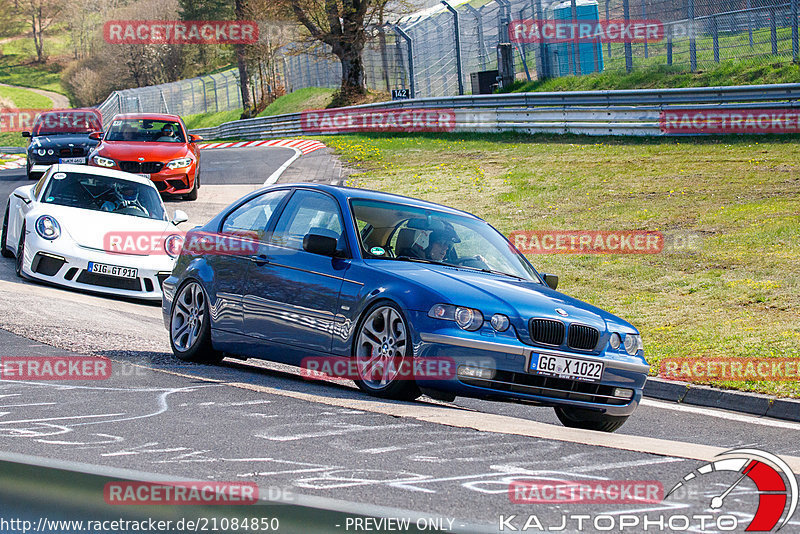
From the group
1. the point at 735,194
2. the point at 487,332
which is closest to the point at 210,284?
the point at 487,332

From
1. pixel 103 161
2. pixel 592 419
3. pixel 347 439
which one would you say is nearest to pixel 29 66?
pixel 103 161

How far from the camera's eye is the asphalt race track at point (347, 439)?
3.93 m

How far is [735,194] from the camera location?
59.2 ft

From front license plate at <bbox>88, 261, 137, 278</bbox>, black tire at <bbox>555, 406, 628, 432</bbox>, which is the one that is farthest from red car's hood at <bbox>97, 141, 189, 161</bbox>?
black tire at <bbox>555, 406, 628, 432</bbox>

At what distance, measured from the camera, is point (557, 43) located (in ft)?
103

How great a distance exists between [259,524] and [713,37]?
84.1 feet

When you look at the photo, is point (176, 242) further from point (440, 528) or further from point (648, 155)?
point (648, 155)

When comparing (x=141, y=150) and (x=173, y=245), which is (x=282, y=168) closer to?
(x=141, y=150)

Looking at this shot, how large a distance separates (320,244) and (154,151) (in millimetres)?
14214

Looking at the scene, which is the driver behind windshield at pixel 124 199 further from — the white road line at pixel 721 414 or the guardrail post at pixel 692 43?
the guardrail post at pixel 692 43

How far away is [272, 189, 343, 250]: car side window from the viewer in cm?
770

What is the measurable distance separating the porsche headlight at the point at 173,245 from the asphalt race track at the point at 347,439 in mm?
4339

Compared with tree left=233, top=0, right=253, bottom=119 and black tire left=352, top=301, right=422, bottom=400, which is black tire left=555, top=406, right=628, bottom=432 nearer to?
black tire left=352, top=301, right=422, bottom=400

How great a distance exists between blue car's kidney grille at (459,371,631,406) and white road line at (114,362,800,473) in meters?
0.23
